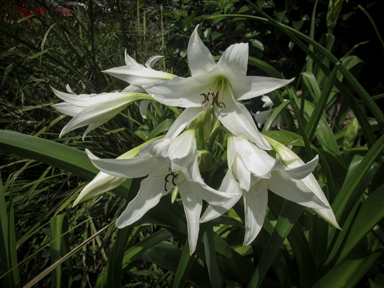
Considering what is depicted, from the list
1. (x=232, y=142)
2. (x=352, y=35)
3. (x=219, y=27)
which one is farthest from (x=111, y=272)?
(x=352, y=35)

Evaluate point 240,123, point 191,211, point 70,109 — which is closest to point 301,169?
point 240,123

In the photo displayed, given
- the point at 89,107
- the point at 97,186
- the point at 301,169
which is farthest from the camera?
the point at 89,107

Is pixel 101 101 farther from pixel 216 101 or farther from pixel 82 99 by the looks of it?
pixel 216 101

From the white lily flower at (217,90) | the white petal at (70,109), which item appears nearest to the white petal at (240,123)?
the white lily flower at (217,90)

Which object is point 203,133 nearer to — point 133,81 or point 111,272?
point 133,81

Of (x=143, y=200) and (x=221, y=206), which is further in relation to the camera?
(x=143, y=200)

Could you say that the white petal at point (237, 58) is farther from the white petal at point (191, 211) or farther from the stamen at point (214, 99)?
the white petal at point (191, 211)
